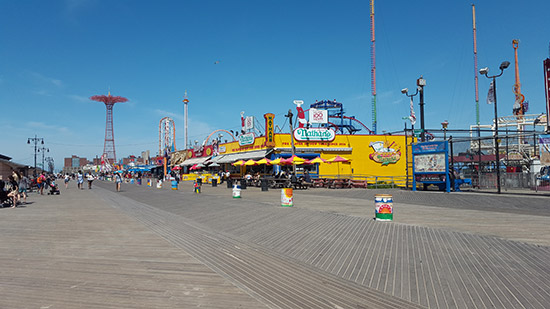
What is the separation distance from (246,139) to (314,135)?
319 inches

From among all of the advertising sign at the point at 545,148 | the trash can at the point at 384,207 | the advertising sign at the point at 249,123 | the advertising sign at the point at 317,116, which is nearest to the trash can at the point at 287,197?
the trash can at the point at 384,207

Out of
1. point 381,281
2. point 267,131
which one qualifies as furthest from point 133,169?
point 381,281

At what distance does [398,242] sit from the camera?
25.5ft

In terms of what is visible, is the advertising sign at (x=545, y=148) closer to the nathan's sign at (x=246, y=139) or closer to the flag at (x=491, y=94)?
the flag at (x=491, y=94)

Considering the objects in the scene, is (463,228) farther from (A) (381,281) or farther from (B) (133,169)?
(B) (133,169)

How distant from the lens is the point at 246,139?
4159 cm

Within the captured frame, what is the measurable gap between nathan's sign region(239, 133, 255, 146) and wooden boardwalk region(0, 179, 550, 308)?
1207 inches

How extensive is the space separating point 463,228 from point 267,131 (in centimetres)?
2833

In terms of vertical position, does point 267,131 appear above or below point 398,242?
above

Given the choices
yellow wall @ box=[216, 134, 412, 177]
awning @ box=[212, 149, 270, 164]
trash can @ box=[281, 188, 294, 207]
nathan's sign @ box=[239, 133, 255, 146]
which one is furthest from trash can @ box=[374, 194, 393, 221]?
nathan's sign @ box=[239, 133, 255, 146]

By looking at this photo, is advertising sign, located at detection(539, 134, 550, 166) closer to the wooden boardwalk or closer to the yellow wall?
the wooden boardwalk

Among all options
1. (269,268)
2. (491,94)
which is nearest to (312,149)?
(491,94)

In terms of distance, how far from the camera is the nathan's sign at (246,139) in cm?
4052

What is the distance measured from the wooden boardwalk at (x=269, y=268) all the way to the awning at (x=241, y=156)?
89.7ft
